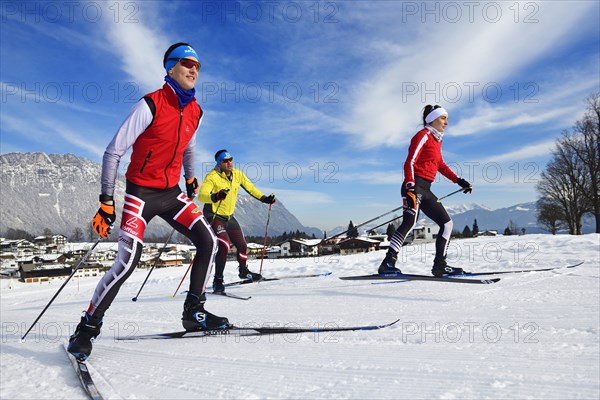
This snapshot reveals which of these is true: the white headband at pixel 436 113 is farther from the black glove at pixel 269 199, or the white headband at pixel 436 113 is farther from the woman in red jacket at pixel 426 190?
the black glove at pixel 269 199

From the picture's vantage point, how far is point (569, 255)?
288 inches

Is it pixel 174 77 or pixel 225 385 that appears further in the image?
pixel 174 77

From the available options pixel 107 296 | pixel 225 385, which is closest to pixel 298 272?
pixel 107 296

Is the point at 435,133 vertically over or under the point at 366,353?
over

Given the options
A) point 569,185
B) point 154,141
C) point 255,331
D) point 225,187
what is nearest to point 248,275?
point 225,187

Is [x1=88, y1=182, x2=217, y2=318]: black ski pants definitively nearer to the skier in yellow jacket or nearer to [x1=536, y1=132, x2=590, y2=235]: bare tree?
the skier in yellow jacket

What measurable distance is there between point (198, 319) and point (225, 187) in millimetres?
3690

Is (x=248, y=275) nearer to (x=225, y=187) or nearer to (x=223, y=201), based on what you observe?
(x=223, y=201)

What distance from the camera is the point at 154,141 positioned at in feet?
9.77

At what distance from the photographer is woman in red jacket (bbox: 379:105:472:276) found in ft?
18.5

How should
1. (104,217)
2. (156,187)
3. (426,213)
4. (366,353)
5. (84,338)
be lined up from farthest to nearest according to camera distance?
(426,213), (156,187), (104,217), (84,338), (366,353)

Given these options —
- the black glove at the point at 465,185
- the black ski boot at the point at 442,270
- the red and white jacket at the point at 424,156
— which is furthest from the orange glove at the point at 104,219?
the black glove at the point at 465,185

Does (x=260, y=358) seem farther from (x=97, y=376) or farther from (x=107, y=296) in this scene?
(x=107, y=296)

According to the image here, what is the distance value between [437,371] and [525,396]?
435 millimetres
